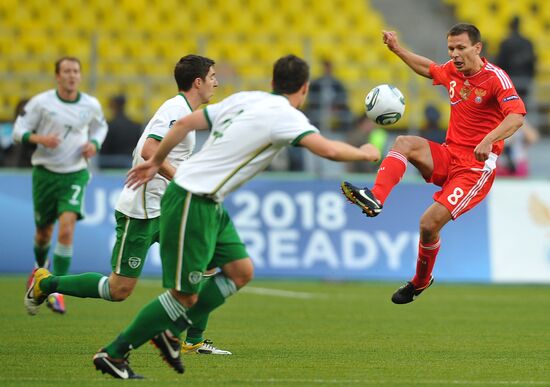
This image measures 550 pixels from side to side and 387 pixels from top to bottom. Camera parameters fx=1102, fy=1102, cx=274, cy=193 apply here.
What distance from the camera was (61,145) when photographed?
12.0 meters

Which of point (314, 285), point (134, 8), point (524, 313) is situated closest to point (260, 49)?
point (134, 8)

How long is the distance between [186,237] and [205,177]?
1.26 ft

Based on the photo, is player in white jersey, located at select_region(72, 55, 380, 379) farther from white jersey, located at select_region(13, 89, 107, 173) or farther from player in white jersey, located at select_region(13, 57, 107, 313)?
white jersey, located at select_region(13, 89, 107, 173)

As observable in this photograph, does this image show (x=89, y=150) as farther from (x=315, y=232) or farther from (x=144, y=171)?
(x=144, y=171)

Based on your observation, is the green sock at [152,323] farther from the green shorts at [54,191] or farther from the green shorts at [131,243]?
the green shorts at [54,191]

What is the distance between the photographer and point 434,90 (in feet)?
67.2

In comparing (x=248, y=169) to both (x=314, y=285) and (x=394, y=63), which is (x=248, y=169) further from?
(x=394, y=63)

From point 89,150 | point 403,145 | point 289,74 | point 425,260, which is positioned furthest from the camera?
point 89,150

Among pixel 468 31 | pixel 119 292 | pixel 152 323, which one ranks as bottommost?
pixel 119 292

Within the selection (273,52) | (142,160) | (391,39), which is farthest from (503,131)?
(273,52)

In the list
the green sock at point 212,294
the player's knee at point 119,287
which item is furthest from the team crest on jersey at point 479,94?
the green sock at point 212,294

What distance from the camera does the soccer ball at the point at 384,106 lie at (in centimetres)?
888

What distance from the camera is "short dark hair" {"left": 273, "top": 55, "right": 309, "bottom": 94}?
6.77 metres

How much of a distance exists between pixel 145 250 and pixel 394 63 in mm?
13150
